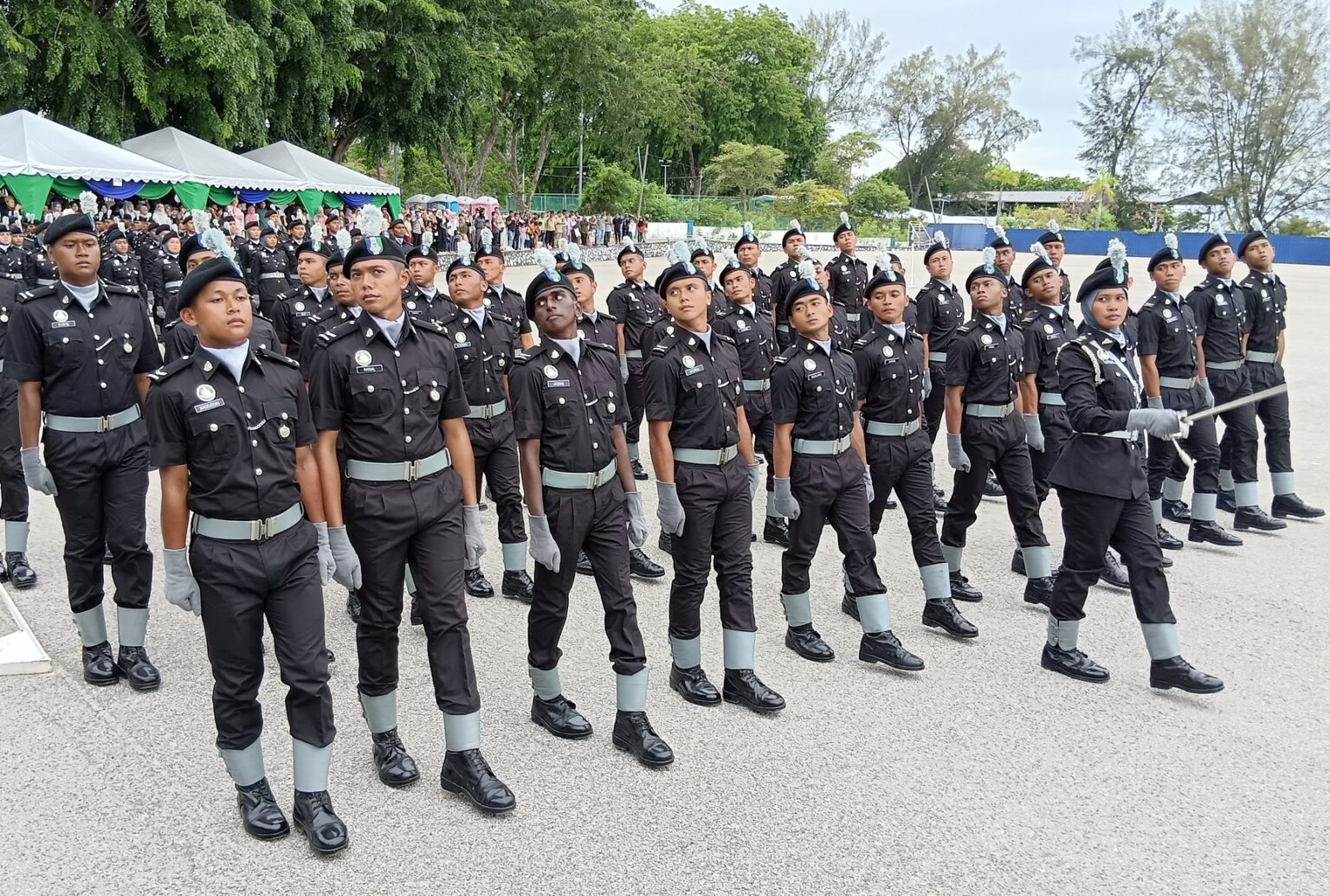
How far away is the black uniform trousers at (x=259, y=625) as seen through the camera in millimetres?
3926

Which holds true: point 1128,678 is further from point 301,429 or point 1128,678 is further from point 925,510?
point 301,429

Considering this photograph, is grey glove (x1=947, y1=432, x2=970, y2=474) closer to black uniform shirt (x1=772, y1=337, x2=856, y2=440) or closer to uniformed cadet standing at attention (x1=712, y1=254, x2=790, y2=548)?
black uniform shirt (x1=772, y1=337, x2=856, y2=440)

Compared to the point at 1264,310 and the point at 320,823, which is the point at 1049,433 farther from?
the point at 320,823

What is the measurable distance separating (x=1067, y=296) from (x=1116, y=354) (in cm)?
463

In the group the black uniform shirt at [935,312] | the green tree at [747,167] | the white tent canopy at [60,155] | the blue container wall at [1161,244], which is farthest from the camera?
the green tree at [747,167]

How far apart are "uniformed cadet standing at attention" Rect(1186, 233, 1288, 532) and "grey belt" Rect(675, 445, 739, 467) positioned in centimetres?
516

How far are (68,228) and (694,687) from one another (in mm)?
3956

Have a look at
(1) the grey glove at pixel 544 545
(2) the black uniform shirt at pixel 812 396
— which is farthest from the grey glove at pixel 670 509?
(2) the black uniform shirt at pixel 812 396

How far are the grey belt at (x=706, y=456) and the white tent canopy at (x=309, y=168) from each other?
2349 cm

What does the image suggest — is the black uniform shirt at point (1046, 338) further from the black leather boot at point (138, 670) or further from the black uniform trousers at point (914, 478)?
the black leather boot at point (138, 670)

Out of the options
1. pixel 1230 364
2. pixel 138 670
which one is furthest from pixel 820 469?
pixel 1230 364

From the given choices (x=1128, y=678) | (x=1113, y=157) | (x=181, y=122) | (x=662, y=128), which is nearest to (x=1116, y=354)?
(x=1128, y=678)

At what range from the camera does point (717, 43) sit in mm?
65625

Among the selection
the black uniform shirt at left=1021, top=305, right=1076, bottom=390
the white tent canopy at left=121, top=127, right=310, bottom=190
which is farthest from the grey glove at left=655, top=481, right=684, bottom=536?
the white tent canopy at left=121, top=127, right=310, bottom=190
